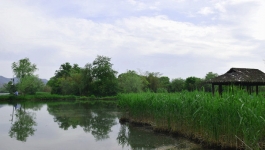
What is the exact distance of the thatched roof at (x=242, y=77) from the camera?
1362cm

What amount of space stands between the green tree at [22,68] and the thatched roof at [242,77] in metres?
39.8

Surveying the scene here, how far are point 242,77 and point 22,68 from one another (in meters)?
41.4

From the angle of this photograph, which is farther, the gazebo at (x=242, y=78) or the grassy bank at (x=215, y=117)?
the gazebo at (x=242, y=78)

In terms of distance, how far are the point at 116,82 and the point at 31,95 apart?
14.4 meters

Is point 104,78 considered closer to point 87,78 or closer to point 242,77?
point 87,78

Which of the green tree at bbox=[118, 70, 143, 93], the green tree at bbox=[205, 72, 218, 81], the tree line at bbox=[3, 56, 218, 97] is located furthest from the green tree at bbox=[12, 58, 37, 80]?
the green tree at bbox=[205, 72, 218, 81]

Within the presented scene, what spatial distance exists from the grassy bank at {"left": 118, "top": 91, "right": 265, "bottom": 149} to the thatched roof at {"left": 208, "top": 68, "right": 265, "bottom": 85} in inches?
199

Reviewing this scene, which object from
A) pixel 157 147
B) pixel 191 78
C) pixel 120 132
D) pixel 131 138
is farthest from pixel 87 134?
pixel 191 78

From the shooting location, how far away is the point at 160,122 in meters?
10.3

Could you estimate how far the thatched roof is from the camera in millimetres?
13617

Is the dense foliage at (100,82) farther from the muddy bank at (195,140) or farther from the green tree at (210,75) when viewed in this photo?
the muddy bank at (195,140)

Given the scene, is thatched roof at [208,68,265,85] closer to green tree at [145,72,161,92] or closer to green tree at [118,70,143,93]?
green tree at [118,70,143,93]

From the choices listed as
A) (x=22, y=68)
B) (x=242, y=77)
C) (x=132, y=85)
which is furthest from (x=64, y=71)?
(x=242, y=77)

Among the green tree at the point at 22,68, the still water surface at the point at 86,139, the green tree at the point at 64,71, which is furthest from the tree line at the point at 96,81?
the still water surface at the point at 86,139
